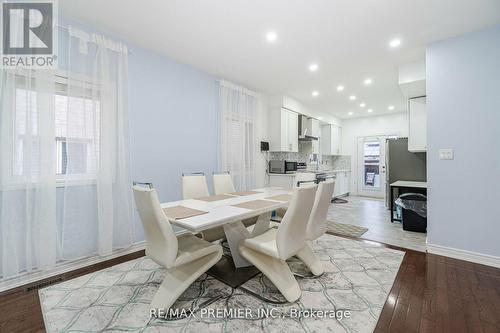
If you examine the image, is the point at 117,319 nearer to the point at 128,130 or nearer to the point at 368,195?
the point at 128,130

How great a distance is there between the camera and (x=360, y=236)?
333 centimetres

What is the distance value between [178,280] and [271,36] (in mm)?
2778

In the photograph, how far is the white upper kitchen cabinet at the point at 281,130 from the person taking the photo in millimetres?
4953

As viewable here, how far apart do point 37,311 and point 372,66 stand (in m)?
4.85

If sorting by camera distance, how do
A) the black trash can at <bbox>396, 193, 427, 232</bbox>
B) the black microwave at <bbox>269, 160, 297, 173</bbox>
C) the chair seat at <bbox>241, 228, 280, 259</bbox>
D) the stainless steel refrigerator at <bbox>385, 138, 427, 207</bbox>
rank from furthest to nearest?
1. the black microwave at <bbox>269, 160, 297, 173</bbox>
2. the stainless steel refrigerator at <bbox>385, 138, 427, 207</bbox>
3. the black trash can at <bbox>396, 193, 427, 232</bbox>
4. the chair seat at <bbox>241, 228, 280, 259</bbox>

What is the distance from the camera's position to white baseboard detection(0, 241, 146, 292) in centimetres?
199

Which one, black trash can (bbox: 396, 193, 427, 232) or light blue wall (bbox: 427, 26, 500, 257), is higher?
light blue wall (bbox: 427, 26, 500, 257)

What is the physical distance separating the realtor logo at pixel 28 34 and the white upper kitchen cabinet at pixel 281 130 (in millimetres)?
3824

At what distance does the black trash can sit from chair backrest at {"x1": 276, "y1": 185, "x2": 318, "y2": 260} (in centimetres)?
278

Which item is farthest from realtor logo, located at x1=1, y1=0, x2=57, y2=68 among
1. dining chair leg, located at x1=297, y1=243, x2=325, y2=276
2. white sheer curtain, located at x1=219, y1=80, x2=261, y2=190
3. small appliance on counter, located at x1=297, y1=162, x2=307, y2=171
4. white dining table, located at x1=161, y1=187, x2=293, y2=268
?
small appliance on counter, located at x1=297, y1=162, x2=307, y2=171

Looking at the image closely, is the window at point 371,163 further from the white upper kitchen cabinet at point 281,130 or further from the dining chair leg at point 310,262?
the dining chair leg at point 310,262

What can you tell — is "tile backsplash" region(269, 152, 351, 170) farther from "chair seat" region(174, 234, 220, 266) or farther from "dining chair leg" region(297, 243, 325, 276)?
"chair seat" region(174, 234, 220, 266)

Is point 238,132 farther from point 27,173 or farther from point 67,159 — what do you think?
point 27,173

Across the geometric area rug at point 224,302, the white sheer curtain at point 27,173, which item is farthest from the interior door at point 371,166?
the white sheer curtain at point 27,173
